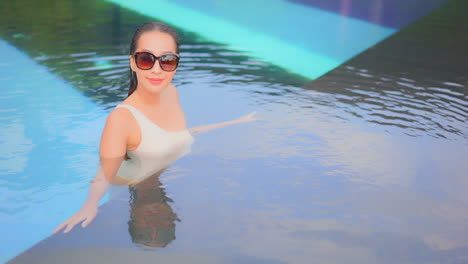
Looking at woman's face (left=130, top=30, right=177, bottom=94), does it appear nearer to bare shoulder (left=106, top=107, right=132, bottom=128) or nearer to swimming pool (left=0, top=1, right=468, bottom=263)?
bare shoulder (left=106, top=107, right=132, bottom=128)

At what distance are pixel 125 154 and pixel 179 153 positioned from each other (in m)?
0.41

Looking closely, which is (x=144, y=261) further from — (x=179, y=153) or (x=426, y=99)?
(x=426, y=99)

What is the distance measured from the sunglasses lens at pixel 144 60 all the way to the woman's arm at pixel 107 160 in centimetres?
24

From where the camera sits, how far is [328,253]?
2.52 m

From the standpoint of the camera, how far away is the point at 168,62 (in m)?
2.44

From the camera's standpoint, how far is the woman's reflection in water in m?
2.54

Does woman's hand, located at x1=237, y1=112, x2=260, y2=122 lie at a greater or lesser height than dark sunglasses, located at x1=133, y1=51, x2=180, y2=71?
lesser

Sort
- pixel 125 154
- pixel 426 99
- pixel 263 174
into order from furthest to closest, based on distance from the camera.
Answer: pixel 426 99, pixel 263 174, pixel 125 154

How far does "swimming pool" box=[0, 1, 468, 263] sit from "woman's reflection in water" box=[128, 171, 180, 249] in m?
0.03

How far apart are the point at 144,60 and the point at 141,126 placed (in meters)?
0.30

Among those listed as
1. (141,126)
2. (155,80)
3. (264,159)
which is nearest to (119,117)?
(141,126)

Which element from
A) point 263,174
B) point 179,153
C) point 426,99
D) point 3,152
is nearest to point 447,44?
point 426,99

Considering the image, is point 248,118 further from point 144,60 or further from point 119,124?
point 119,124

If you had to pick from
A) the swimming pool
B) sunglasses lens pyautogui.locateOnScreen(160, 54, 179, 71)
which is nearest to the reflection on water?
the swimming pool
